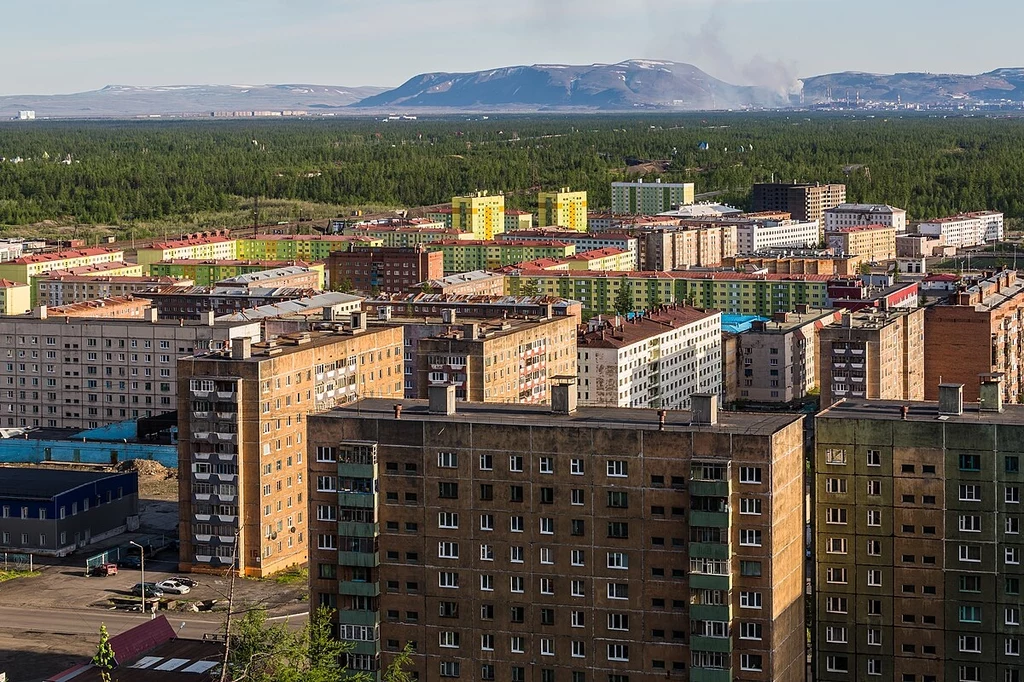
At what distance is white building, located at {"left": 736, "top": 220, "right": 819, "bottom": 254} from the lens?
420 ft

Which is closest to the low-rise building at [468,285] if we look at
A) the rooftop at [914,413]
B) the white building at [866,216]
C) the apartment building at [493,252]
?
the apartment building at [493,252]

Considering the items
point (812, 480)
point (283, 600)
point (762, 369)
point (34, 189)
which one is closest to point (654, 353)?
point (762, 369)

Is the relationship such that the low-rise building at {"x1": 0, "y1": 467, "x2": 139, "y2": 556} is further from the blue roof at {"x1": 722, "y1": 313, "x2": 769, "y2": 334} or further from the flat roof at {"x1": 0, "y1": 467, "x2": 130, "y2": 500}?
the blue roof at {"x1": 722, "y1": 313, "x2": 769, "y2": 334}

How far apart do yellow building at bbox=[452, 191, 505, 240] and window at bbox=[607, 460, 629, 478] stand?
3888 inches

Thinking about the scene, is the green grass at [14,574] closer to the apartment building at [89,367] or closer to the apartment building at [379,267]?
the apartment building at [89,367]

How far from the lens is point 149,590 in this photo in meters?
44.1

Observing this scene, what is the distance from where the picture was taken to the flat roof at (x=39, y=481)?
4869 centimetres

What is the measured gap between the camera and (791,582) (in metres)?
31.2

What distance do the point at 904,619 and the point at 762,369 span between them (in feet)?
140

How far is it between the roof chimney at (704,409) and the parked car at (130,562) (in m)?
20.7

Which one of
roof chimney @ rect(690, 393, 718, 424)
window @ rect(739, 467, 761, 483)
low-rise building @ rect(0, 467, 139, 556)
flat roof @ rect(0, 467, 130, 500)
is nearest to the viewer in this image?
window @ rect(739, 467, 761, 483)

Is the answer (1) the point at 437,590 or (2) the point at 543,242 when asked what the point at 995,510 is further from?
(2) the point at 543,242

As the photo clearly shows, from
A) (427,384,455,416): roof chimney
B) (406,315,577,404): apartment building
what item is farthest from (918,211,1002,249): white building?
(427,384,455,416): roof chimney

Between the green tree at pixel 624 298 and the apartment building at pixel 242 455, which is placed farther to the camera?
the green tree at pixel 624 298
